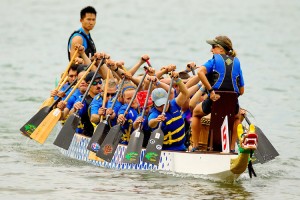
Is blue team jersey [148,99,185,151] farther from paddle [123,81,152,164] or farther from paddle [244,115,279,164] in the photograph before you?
paddle [244,115,279,164]

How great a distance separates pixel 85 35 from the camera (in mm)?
15898

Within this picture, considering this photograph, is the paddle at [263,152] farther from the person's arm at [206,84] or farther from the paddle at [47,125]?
the paddle at [47,125]

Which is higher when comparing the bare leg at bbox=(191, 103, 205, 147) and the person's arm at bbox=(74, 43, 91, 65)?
the person's arm at bbox=(74, 43, 91, 65)

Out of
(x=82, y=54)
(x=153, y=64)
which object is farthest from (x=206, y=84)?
(x=153, y=64)

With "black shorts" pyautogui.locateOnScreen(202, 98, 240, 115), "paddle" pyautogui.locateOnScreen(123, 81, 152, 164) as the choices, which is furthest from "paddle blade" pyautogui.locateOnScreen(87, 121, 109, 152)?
"black shorts" pyautogui.locateOnScreen(202, 98, 240, 115)

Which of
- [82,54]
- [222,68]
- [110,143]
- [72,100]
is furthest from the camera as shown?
[82,54]

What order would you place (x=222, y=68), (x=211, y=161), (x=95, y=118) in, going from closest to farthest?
(x=211, y=161), (x=222, y=68), (x=95, y=118)

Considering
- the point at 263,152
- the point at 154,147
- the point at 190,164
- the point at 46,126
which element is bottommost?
the point at 190,164

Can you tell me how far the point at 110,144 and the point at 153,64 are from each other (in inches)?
538

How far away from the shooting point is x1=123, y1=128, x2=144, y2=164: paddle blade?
1327 centimetres

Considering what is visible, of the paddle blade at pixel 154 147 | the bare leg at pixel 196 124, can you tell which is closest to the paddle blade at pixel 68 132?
the paddle blade at pixel 154 147

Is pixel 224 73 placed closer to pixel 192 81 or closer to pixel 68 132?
pixel 192 81

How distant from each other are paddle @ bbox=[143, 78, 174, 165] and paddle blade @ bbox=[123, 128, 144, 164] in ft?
0.58

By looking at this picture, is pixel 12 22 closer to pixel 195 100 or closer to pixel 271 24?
pixel 271 24
